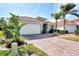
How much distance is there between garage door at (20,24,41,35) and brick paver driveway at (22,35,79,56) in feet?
0.80

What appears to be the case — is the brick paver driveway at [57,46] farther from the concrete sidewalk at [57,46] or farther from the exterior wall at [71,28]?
the exterior wall at [71,28]

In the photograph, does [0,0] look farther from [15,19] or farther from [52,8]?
[52,8]

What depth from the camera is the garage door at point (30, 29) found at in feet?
14.0

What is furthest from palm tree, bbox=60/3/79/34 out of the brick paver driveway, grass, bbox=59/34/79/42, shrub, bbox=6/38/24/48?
shrub, bbox=6/38/24/48

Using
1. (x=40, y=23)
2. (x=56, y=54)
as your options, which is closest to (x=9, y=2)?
(x=40, y=23)

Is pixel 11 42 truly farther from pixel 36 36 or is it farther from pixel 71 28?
pixel 71 28

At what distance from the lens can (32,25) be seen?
436 centimetres

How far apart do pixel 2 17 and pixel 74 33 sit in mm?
1689

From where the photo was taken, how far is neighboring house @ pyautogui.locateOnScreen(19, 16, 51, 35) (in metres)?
4.20

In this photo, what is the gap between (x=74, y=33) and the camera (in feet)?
13.9

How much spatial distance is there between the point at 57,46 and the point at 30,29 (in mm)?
766

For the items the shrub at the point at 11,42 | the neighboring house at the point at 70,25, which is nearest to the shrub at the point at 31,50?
the shrub at the point at 11,42

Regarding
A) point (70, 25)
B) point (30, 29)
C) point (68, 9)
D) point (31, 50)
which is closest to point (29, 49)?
point (31, 50)

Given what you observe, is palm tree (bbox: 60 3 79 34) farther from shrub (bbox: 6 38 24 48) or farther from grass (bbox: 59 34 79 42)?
shrub (bbox: 6 38 24 48)
